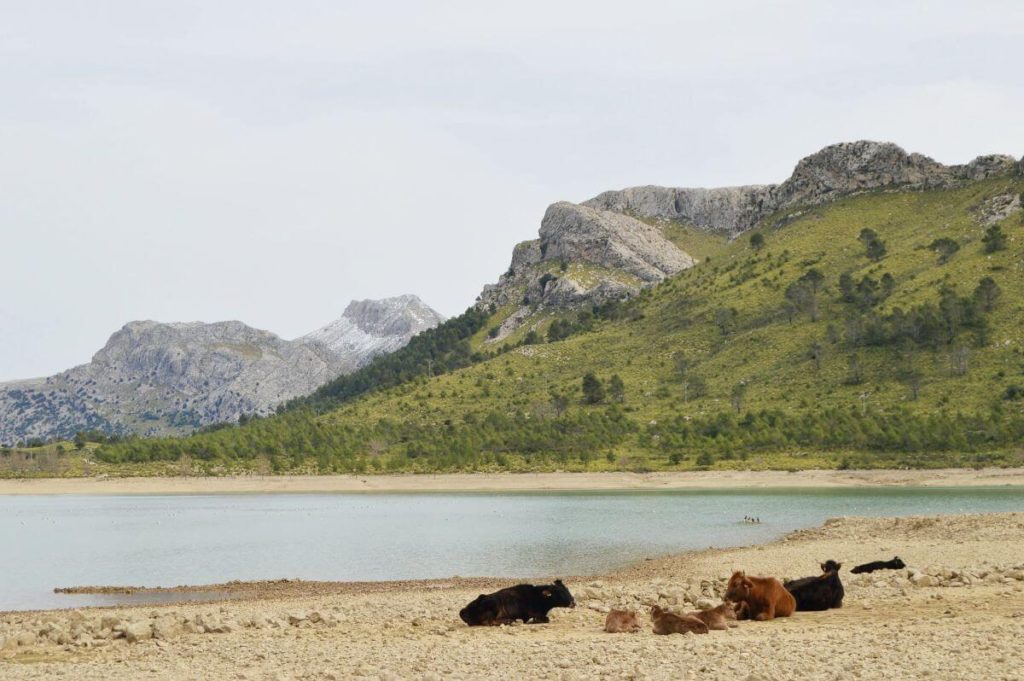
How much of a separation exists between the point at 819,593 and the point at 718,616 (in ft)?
10.6

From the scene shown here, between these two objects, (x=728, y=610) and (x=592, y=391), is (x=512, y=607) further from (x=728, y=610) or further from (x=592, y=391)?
(x=592, y=391)

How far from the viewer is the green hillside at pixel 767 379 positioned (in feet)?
346

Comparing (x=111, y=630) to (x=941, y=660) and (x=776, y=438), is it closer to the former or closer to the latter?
(x=941, y=660)

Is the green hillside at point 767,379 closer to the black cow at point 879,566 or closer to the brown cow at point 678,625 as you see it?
the black cow at point 879,566

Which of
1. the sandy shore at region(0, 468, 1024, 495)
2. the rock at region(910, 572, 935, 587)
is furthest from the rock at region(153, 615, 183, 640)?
the sandy shore at region(0, 468, 1024, 495)

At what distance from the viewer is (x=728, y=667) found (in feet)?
49.3

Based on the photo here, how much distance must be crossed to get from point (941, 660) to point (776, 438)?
306 ft

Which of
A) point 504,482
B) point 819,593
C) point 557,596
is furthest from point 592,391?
point 819,593

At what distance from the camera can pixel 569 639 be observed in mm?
18906

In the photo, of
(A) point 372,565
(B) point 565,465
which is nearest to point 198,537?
(A) point 372,565

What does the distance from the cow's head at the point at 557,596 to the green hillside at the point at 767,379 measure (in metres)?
81.4

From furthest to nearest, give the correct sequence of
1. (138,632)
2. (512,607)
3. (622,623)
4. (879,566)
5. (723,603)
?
(879,566)
(512,607)
(138,632)
(723,603)
(622,623)

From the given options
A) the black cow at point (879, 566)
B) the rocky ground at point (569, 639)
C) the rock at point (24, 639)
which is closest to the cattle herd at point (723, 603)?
the rocky ground at point (569, 639)

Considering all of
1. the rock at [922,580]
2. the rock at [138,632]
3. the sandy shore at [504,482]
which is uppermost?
the rock at [922,580]
